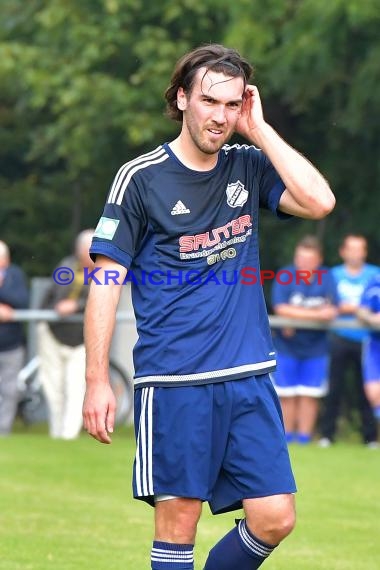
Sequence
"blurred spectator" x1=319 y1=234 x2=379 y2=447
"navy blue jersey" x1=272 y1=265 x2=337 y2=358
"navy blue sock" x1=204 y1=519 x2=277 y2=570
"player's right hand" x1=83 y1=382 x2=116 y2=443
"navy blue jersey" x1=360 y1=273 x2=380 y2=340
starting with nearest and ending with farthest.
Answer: "player's right hand" x1=83 y1=382 x2=116 y2=443 < "navy blue sock" x1=204 y1=519 x2=277 y2=570 < "navy blue jersey" x1=360 y1=273 x2=380 y2=340 < "blurred spectator" x1=319 y1=234 x2=379 y2=447 < "navy blue jersey" x1=272 y1=265 x2=337 y2=358

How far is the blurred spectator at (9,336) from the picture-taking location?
48.8 feet

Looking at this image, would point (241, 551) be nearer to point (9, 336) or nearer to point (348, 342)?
point (348, 342)

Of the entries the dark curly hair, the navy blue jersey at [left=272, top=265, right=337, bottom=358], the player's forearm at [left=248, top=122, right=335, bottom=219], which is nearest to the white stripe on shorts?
the player's forearm at [left=248, top=122, right=335, bottom=219]

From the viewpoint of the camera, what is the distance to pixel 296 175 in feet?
17.8

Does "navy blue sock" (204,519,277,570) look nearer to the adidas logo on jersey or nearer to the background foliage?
the adidas logo on jersey

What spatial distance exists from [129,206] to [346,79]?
14714mm

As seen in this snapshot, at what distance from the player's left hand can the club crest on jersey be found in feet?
0.65

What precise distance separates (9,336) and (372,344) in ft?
13.1

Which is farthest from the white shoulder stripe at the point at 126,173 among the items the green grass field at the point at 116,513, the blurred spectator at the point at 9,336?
the blurred spectator at the point at 9,336

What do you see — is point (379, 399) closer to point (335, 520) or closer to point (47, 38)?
point (335, 520)

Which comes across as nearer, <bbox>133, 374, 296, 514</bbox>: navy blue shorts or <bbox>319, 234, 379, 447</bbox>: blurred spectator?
<bbox>133, 374, 296, 514</bbox>: navy blue shorts

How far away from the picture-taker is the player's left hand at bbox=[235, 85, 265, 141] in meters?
5.48

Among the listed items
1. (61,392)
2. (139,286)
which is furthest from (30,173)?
(139,286)

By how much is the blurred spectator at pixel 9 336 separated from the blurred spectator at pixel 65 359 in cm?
33
